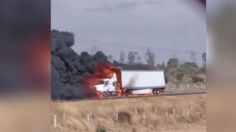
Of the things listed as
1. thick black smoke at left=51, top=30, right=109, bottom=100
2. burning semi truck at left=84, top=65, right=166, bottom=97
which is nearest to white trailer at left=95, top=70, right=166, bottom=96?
burning semi truck at left=84, top=65, right=166, bottom=97

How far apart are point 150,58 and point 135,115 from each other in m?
0.46

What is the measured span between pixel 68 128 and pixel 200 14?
5.19 feet

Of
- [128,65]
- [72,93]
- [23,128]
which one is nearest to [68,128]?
[72,93]

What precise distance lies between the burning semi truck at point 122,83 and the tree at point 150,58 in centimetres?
6

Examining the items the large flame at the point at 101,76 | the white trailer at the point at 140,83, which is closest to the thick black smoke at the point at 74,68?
the large flame at the point at 101,76

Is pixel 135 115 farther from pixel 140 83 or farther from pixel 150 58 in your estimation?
pixel 150 58

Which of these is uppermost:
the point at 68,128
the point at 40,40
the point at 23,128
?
the point at 40,40

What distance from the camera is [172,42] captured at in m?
2.09

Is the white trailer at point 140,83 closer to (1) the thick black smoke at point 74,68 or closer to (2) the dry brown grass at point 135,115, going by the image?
(2) the dry brown grass at point 135,115

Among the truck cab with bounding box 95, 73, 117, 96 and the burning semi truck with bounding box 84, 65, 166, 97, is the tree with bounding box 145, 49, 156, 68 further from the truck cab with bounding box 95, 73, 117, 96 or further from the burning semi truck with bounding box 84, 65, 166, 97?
the truck cab with bounding box 95, 73, 117, 96

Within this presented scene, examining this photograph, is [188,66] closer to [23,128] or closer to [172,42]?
[172,42]

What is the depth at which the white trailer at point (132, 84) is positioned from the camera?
2.51 m

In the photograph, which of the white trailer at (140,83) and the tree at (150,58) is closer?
the tree at (150,58)

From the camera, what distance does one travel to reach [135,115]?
2.66m
